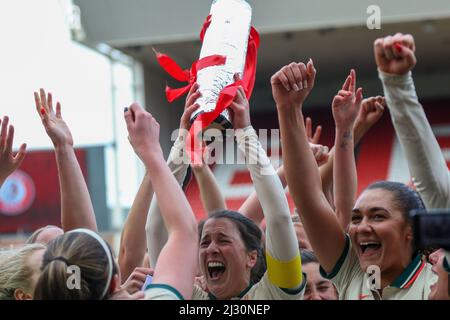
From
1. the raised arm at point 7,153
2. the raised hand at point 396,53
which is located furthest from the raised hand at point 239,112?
the raised arm at point 7,153

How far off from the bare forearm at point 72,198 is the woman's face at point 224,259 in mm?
316

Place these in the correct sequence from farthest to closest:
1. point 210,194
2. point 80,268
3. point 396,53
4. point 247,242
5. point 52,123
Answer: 1. point 210,194
2. point 52,123
3. point 247,242
4. point 80,268
5. point 396,53

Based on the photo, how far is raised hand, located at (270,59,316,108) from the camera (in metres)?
1.85

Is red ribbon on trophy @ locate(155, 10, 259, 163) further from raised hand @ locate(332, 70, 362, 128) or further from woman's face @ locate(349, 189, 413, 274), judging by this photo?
woman's face @ locate(349, 189, 413, 274)

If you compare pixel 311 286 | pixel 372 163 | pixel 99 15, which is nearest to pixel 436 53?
pixel 372 163

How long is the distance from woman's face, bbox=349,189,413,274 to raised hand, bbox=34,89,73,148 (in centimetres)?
85

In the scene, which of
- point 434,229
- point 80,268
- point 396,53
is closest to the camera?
point 434,229

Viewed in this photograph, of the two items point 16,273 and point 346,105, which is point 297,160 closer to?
point 346,105

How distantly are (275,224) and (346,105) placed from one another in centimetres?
51

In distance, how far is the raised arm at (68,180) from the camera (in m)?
2.20

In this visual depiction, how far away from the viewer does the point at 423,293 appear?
184 centimetres

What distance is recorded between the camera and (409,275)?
1.90 metres

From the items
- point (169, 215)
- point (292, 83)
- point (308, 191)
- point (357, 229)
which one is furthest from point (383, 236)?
point (169, 215)
